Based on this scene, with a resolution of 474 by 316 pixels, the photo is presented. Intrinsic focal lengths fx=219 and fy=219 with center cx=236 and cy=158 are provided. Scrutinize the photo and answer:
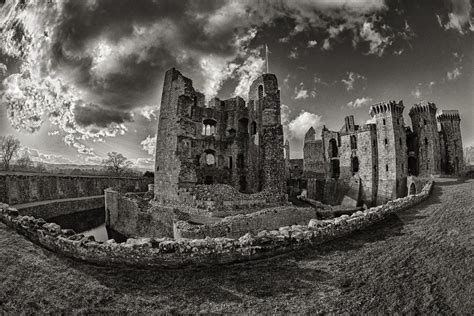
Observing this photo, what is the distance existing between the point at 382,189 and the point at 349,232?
3299 centimetres

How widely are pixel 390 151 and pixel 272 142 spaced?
83.3 ft

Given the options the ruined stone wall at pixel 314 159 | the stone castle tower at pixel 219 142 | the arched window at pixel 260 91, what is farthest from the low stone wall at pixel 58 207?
the ruined stone wall at pixel 314 159

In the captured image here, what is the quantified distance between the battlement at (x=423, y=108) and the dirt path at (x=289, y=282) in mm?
Result: 40760

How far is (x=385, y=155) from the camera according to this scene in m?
35.0

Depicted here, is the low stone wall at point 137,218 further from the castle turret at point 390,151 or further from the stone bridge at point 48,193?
the castle turret at point 390,151

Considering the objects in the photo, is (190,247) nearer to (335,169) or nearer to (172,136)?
(172,136)

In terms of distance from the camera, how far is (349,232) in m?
7.66

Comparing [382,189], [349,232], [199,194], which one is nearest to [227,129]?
[199,194]

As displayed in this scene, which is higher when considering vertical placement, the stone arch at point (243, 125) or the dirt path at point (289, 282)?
the stone arch at point (243, 125)

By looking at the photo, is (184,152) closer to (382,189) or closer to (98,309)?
(98,309)

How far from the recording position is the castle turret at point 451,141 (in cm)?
3797

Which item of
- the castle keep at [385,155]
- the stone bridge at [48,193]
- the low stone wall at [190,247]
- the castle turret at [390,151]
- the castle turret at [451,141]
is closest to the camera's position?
the low stone wall at [190,247]

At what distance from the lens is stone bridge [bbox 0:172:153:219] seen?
67.6ft

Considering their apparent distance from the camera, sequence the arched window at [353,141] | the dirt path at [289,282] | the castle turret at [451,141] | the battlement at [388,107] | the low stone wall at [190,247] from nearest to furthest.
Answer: the dirt path at [289,282] → the low stone wall at [190,247] → the battlement at [388,107] → the castle turret at [451,141] → the arched window at [353,141]
